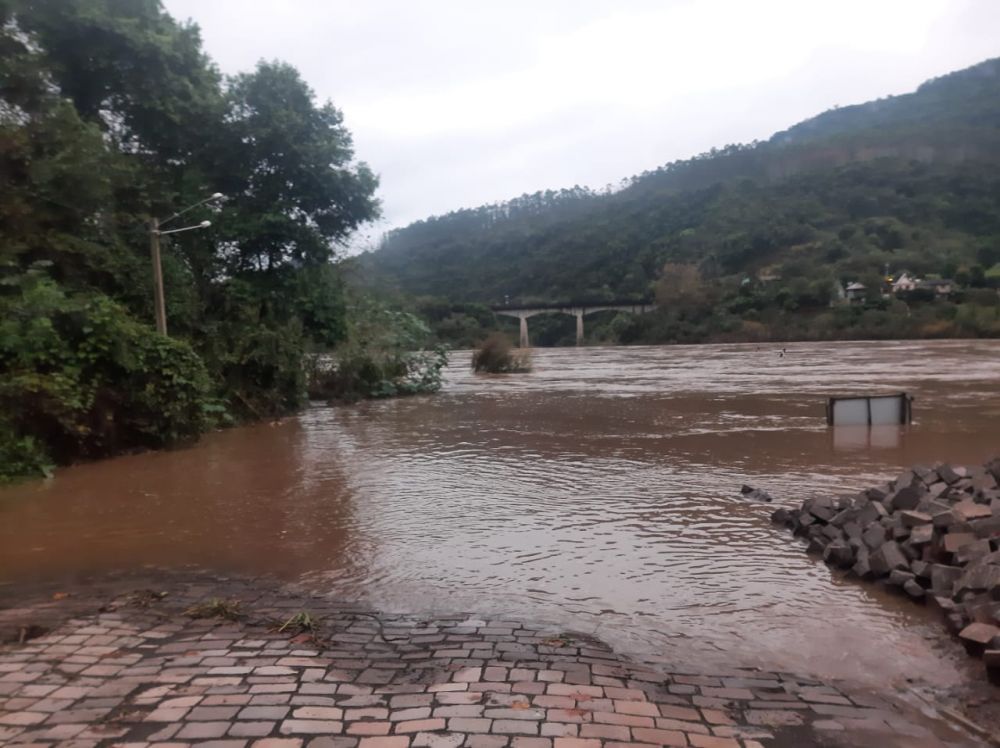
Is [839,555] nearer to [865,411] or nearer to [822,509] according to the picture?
[822,509]

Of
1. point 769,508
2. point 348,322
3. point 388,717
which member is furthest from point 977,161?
point 388,717

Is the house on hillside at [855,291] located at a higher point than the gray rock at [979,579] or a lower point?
higher

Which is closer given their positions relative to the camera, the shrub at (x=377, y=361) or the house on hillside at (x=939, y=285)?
the shrub at (x=377, y=361)

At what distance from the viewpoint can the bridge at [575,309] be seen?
3063 inches

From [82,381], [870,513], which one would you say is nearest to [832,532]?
[870,513]

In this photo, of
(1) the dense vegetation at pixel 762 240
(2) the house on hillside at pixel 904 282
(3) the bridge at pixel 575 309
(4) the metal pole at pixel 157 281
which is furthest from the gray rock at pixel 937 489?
(3) the bridge at pixel 575 309

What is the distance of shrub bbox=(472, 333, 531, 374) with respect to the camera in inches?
1453

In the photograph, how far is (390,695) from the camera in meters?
3.72

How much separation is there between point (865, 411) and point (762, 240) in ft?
266

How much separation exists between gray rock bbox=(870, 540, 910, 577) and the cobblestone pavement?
88.3 inches

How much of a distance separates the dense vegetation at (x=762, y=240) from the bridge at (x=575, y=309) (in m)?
2.30

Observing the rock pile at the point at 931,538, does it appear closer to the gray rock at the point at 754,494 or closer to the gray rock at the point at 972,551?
the gray rock at the point at 972,551

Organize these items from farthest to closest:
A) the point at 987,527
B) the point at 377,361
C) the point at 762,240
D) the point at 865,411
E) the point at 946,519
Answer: the point at 762,240, the point at 377,361, the point at 865,411, the point at 946,519, the point at 987,527

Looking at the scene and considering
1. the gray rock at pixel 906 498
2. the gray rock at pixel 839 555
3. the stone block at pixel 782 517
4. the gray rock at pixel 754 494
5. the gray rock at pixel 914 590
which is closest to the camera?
the gray rock at pixel 914 590
